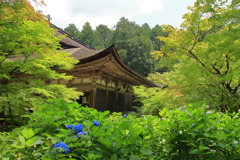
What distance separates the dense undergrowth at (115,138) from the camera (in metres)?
1.14

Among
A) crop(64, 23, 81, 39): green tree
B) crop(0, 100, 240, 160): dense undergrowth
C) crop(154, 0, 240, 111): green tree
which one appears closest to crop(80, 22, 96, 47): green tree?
crop(64, 23, 81, 39): green tree

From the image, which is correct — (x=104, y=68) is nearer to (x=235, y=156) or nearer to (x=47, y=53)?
(x=47, y=53)

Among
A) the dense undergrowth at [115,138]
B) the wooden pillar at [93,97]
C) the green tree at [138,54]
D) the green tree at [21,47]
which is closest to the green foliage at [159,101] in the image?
the wooden pillar at [93,97]

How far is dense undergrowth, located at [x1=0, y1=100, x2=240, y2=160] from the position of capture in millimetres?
1145

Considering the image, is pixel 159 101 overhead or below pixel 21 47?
below

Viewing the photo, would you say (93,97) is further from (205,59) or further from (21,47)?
(205,59)

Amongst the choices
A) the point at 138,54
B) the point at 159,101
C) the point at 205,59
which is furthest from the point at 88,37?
the point at 205,59

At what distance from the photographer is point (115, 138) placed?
1269mm

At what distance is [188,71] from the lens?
5418 mm

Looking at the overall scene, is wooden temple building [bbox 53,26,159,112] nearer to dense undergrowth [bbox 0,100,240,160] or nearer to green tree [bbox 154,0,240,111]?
green tree [bbox 154,0,240,111]

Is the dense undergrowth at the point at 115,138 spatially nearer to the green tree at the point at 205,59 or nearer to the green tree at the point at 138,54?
the green tree at the point at 205,59

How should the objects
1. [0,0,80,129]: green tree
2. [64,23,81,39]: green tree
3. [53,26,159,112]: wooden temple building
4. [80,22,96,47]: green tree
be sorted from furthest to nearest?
1. [64,23,81,39]: green tree
2. [80,22,96,47]: green tree
3. [53,26,159,112]: wooden temple building
4. [0,0,80,129]: green tree

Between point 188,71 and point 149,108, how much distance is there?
4014 mm

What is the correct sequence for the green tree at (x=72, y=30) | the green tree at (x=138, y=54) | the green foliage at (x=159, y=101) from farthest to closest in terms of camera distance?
the green tree at (x=72, y=30), the green tree at (x=138, y=54), the green foliage at (x=159, y=101)
